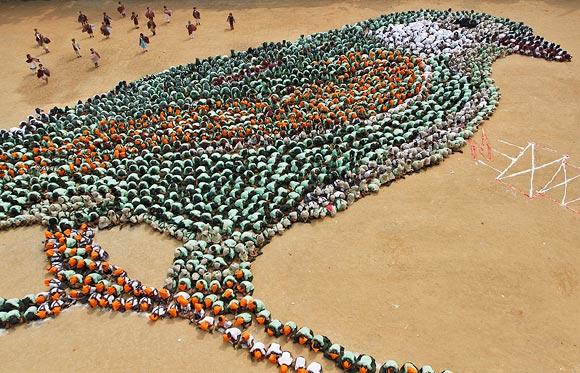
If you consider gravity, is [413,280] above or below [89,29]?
below

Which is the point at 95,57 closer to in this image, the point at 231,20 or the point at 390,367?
the point at 231,20

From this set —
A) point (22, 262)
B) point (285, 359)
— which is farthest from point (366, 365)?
point (22, 262)

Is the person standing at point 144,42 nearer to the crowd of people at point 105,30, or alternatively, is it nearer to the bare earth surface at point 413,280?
the crowd of people at point 105,30

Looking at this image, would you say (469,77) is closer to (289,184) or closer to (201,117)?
(289,184)

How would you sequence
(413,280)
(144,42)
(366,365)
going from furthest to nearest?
(144,42) → (413,280) → (366,365)

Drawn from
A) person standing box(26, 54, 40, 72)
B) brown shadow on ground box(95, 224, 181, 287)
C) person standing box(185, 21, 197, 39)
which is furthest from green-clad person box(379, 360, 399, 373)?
person standing box(26, 54, 40, 72)

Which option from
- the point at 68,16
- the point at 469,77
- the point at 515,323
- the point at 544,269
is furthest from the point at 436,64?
the point at 68,16

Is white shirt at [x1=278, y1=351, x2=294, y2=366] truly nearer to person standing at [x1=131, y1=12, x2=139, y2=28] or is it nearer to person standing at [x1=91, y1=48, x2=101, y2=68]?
person standing at [x1=91, y1=48, x2=101, y2=68]
